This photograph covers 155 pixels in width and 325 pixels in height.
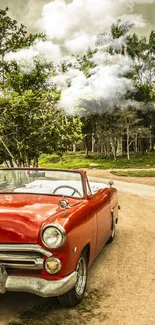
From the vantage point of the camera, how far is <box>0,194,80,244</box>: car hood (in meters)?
3.55

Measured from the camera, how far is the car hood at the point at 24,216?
3551 mm

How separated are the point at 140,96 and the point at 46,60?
18.4 m

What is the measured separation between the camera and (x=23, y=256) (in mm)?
3506

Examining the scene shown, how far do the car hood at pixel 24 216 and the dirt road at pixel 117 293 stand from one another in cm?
78

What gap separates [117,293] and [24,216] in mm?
1448

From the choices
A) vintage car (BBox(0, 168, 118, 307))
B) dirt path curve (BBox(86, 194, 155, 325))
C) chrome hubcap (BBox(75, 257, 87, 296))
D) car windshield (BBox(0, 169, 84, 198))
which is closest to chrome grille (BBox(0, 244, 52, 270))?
vintage car (BBox(0, 168, 118, 307))

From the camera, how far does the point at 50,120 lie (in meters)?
21.0

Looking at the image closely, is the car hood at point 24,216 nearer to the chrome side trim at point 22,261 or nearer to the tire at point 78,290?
the chrome side trim at point 22,261

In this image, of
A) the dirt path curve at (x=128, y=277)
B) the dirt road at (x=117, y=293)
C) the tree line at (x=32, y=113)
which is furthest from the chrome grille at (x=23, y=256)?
the tree line at (x=32, y=113)

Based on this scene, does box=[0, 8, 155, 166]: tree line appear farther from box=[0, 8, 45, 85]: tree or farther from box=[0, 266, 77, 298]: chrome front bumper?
box=[0, 266, 77, 298]: chrome front bumper

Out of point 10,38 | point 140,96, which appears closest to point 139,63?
point 140,96

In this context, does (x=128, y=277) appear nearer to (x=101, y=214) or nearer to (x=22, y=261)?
(x=101, y=214)

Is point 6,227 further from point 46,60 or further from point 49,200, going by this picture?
point 46,60

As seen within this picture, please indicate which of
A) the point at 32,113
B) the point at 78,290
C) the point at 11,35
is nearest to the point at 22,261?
the point at 78,290
